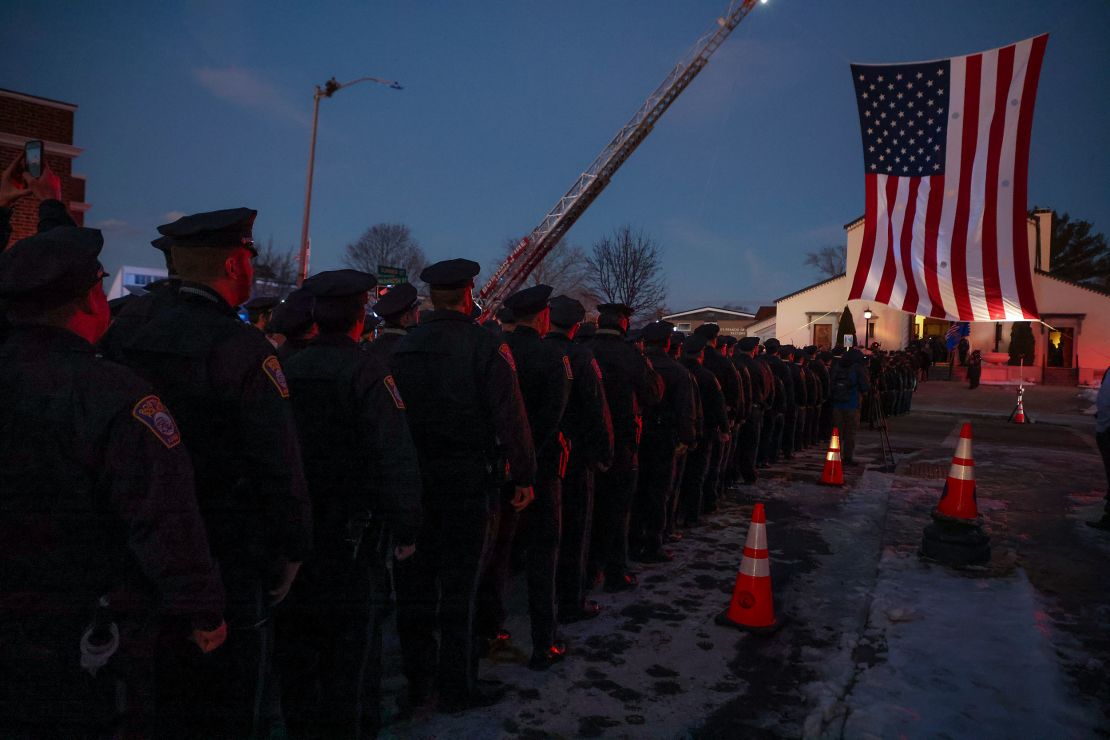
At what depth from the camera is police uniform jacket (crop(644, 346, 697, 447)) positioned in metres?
6.39

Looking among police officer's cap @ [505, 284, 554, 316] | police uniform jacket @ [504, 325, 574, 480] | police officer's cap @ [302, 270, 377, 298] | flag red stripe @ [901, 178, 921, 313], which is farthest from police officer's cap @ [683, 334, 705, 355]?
police officer's cap @ [302, 270, 377, 298]

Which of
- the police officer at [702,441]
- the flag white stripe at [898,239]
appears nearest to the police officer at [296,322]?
the police officer at [702,441]

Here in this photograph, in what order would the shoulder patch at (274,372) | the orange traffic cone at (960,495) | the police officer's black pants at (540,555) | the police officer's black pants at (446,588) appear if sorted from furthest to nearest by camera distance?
the orange traffic cone at (960,495), the police officer's black pants at (540,555), the police officer's black pants at (446,588), the shoulder patch at (274,372)

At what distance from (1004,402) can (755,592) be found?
93.6 feet

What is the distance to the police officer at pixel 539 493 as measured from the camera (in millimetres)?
4176

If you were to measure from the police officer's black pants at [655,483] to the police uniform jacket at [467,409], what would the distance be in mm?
2929

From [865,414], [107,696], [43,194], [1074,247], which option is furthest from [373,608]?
[1074,247]

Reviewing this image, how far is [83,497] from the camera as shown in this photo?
1840 mm

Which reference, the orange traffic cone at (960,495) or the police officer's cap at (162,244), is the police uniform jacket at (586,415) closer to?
the police officer's cap at (162,244)

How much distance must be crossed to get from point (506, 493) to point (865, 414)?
17.5 meters

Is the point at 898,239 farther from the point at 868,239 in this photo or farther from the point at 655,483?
the point at 655,483

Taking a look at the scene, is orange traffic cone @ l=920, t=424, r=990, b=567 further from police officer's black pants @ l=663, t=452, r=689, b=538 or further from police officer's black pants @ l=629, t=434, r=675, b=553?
police officer's black pants @ l=629, t=434, r=675, b=553

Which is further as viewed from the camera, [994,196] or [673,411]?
[994,196]

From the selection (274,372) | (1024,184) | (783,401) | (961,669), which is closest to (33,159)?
(274,372)
